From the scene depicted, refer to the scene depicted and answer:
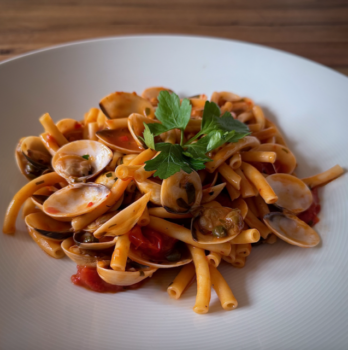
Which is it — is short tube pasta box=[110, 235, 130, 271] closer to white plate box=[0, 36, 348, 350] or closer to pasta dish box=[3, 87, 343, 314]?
pasta dish box=[3, 87, 343, 314]

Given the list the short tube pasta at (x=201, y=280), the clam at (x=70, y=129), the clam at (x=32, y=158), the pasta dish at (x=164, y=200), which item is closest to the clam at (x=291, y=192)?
the pasta dish at (x=164, y=200)

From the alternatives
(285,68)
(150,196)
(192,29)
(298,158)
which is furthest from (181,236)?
(192,29)

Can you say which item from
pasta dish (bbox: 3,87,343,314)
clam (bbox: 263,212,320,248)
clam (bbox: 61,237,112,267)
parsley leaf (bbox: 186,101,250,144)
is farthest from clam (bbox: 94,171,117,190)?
clam (bbox: 263,212,320,248)

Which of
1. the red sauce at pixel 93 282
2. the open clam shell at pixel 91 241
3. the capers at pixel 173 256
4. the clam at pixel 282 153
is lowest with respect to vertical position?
the red sauce at pixel 93 282

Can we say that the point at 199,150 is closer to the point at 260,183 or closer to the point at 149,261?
the point at 260,183

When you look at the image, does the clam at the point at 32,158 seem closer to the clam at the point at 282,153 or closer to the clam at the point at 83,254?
the clam at the point at 83,254
